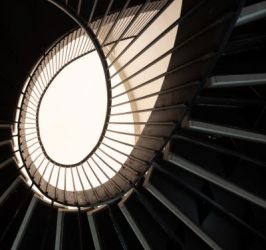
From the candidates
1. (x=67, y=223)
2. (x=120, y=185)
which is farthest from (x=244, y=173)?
(x=67, y=223)

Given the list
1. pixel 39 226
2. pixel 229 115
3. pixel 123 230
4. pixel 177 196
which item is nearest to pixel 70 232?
pixel 39 226

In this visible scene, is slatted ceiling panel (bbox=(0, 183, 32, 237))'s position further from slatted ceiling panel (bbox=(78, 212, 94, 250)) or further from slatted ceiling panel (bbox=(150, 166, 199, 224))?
slatted ceiling panel (bbox=(150, 166, 199, 224))

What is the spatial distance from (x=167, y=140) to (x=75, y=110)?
7.14m

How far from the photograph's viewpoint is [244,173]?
318 centimetres

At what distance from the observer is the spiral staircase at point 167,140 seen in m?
2.50

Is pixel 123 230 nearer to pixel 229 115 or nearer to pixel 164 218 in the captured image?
pixel 164 218

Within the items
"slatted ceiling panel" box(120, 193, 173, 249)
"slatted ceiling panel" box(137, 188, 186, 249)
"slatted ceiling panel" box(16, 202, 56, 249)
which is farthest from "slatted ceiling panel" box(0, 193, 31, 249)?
"slatted ceiling panel" box(137, 188, 186, 249)

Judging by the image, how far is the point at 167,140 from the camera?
3.18 m

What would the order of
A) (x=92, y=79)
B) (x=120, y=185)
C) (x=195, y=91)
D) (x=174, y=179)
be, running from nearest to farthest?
(x=195, y=91), (x=174, y=179), (x=120, y=185), (x=92, y=79)

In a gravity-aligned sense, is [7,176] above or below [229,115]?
below

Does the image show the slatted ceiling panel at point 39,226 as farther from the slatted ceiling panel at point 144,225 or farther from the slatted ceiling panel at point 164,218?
the slatted ceiling panel at point 164,218

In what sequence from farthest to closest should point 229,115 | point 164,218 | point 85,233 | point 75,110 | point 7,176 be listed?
1. point 75,110
2. point 85,233
3. point 7,176
4. point 164,218
5. point 229,115

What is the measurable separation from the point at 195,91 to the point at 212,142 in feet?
2.52

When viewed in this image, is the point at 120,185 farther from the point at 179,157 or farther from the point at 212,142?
the point at 212,142
